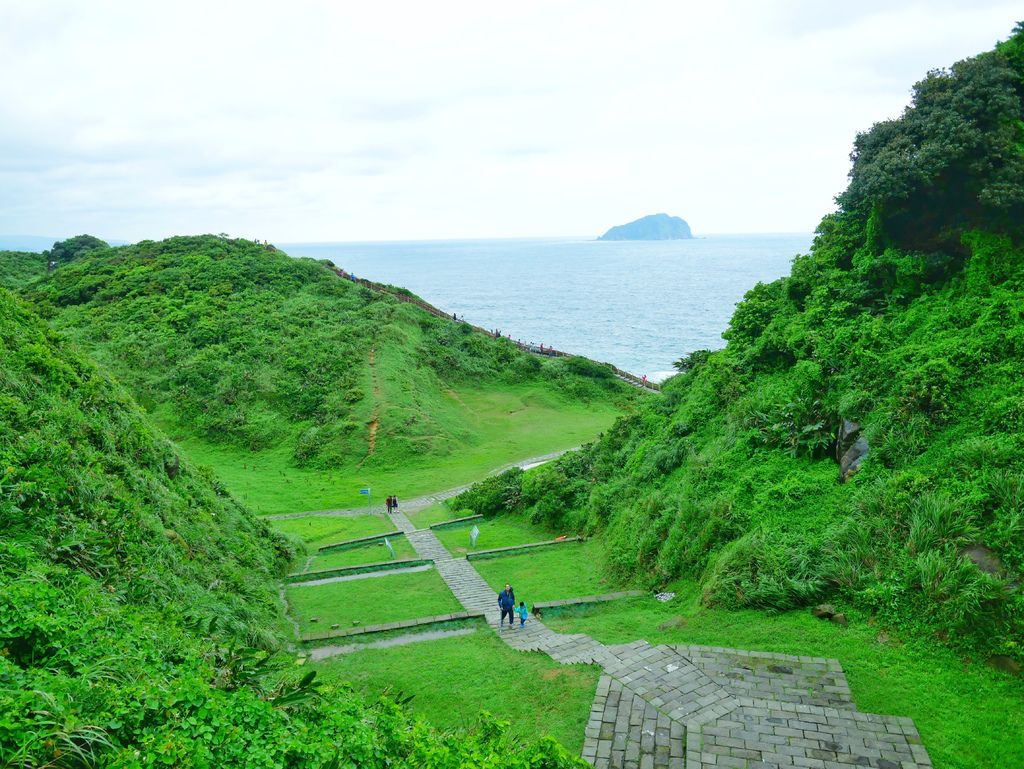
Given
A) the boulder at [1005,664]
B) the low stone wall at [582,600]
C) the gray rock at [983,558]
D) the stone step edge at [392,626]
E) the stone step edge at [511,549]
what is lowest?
the stone step edge at [511,549]

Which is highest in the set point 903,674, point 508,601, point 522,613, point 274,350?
point 274,350

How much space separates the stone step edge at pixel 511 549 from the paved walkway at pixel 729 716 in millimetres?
9219

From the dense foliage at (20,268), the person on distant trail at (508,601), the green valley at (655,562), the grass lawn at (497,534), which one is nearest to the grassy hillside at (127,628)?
the green valley at (655,562)

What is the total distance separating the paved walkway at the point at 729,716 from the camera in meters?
9.92

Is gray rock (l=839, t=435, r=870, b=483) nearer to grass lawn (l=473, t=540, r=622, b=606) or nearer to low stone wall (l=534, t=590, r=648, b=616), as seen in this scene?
low stone wall (l=534, t=590, r=648, b=616)

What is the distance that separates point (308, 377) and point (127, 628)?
3747 cm

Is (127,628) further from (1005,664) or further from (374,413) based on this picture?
(374,413)

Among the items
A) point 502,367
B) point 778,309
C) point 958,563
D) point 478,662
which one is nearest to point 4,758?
point 478,662

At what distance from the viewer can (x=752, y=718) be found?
1079cm

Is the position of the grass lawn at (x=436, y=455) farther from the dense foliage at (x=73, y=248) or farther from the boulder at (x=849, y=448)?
the dense foliage at (x=73, y=248)

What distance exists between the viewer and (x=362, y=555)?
2427 centimetres

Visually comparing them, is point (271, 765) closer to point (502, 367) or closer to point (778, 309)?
point (778, 309)

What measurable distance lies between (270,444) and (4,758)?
36.5 meters

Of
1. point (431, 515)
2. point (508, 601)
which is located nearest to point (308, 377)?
point (431, 515)
